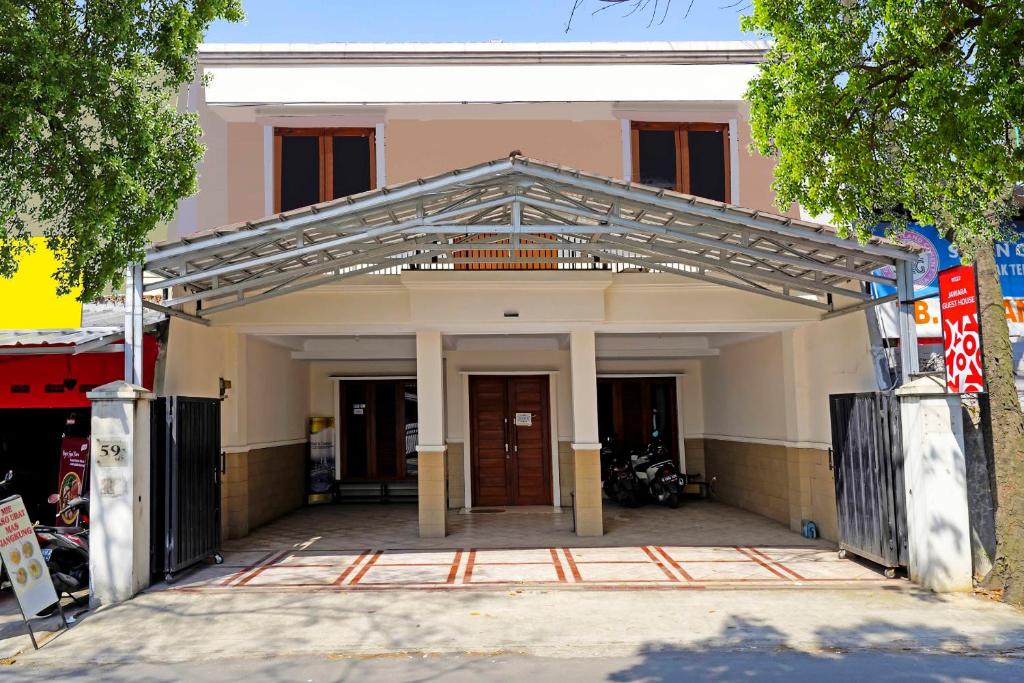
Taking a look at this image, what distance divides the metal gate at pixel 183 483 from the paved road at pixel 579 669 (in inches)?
86.9

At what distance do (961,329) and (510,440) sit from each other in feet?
26.1

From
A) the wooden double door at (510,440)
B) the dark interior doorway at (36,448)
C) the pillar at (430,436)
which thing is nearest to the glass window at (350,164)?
the pillar at (430,436)

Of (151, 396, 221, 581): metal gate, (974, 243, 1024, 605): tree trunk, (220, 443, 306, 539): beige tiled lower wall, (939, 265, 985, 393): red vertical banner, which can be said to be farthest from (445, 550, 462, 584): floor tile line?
(939, 265, 985, 393): red vertical banner

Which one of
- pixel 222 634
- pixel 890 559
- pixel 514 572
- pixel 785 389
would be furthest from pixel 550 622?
pixel 785 389

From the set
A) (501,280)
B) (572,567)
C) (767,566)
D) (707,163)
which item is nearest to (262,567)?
(572,567)

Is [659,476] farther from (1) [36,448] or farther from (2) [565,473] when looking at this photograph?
(1) [36,448]

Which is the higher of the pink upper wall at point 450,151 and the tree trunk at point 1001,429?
the pink upper wall at point 450,151

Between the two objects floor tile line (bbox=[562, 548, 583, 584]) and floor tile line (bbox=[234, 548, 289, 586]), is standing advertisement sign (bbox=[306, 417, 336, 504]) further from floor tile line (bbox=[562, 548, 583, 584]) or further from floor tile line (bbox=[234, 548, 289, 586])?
floor tile line (bbox=[562, 548, 583, 584])

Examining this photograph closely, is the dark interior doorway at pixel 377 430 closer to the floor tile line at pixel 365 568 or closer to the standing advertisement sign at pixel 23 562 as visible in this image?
the floor tile line at pixel 365 568

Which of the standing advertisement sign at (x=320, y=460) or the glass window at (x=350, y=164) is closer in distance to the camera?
Result: the glass window at (x=350, y=164)

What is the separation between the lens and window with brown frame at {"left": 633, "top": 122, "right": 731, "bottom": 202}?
12.6 m

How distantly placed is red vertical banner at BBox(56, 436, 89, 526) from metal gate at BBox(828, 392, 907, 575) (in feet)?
29.1

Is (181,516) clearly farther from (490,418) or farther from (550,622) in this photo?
(490,418)

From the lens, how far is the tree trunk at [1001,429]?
723 cm
